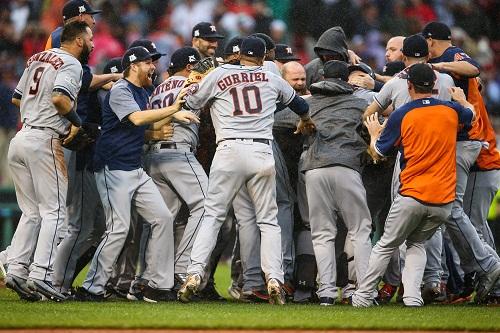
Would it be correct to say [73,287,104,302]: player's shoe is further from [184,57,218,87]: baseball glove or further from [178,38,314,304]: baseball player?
[184,57,218,87]: baseball glove

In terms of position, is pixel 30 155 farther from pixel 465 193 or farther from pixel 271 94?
pixel 465 193

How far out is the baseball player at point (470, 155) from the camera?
9414 mm

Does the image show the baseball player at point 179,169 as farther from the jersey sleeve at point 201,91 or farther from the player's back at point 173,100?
the jersey sleeve at point 201,91

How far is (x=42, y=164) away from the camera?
8984 millimetres

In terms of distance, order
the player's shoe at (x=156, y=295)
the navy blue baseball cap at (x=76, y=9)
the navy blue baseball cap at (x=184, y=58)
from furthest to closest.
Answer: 1. the navy blue baseball cap at (x=76, y=9)
2. the navy blue baseball cap at (x=184, y=58)
3. the player's shoe at (x=156, y=295)

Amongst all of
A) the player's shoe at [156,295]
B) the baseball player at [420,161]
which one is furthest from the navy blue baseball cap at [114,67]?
the baseball player at [420,161]

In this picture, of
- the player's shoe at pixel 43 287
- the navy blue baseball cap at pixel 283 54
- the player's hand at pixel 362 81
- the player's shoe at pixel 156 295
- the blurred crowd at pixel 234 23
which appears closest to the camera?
the player's shoe at pixel 43 287

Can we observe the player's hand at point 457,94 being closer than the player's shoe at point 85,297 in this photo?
Yes

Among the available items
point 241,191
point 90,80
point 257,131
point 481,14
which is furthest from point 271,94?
point 481,14

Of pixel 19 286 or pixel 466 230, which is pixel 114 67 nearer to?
pixel 19 286

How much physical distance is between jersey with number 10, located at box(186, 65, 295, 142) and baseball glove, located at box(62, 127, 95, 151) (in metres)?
0.91

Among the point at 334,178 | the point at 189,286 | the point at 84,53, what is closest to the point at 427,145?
the point at 334,178

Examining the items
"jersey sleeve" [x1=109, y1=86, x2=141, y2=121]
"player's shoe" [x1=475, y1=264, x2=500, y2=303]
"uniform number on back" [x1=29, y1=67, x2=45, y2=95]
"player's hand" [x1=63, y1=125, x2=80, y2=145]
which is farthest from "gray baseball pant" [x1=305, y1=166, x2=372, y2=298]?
"uniform number on back" [x1=29, y1=67, x2=45, y2=95]

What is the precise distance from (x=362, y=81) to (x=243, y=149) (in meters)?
1.68
